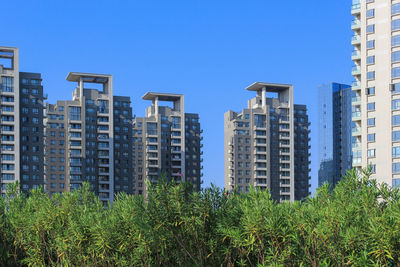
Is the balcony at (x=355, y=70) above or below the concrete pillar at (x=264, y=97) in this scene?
below

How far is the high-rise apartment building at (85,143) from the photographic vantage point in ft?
298

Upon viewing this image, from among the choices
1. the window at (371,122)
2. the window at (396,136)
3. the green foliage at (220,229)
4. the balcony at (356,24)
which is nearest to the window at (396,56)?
the balcony at (356,24)

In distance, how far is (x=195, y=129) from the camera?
383ft

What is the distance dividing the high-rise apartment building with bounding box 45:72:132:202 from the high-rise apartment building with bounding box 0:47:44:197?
1062 centimetres

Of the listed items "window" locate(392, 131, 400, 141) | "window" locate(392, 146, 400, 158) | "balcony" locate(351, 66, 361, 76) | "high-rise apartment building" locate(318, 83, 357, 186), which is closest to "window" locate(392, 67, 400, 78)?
"balcony" locate(351, 66, 361, 76)

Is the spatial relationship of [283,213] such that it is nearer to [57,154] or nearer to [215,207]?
[215,207]

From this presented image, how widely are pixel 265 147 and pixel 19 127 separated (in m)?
46.4

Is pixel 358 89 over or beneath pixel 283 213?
over

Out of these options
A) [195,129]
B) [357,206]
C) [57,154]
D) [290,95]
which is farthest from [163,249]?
[195,129]

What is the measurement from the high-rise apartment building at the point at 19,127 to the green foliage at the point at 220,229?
68.4 metres

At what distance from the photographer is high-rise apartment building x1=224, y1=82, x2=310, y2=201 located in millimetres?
104438

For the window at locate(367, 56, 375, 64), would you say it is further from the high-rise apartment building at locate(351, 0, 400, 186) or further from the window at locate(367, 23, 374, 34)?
the window at locate(367, 23, 374, 34)

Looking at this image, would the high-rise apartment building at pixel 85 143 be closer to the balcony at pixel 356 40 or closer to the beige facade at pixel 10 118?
the beige facade at pixel 10 118

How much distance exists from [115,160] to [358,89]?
5053cm
